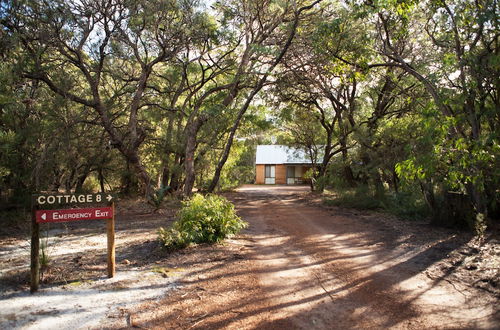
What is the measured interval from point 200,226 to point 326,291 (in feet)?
10.5

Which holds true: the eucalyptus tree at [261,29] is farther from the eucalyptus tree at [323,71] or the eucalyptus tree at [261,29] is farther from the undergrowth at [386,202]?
the undergrowth at [386,202]

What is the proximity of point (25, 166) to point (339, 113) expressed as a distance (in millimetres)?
14600

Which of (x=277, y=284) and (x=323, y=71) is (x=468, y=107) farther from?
(x=323, y=71)

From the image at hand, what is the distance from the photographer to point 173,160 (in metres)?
19.8

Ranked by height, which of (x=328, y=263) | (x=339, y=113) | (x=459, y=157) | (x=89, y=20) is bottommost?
(x=328, y=263)

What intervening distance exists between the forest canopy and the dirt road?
1.59 meters

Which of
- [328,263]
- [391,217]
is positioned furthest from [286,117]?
[328,263]

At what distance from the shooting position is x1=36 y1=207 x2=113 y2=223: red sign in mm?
4965

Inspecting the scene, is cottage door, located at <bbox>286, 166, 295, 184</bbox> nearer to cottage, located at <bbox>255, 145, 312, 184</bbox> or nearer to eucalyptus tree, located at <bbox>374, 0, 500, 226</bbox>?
cottage, located at <bbox>255, 145, 312, 184</bbox>

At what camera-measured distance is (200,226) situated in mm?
7211

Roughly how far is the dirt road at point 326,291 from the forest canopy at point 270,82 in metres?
1.59

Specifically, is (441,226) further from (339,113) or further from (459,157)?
(339,113)

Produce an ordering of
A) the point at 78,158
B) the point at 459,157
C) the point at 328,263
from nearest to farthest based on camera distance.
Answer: the point at 459,157
the point at 328,263
the point at 78,158

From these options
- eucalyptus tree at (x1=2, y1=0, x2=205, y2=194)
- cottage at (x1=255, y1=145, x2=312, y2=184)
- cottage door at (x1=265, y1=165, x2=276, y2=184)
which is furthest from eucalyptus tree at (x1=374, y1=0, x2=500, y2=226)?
cottage door at (x1=265, y1=165, x2=276, y2=184)
